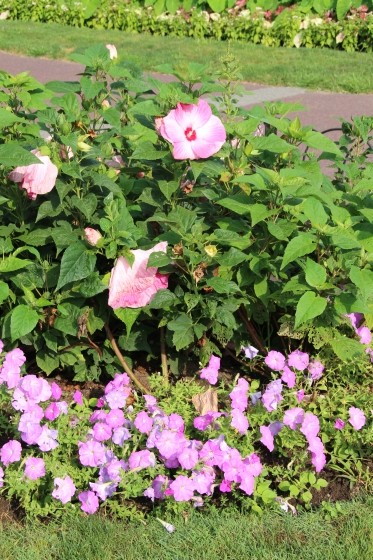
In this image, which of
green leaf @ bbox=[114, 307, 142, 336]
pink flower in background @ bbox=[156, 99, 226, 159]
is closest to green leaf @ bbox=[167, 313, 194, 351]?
green leaf @ bbox=[114, 307, 142, 336]

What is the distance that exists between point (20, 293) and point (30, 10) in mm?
12675

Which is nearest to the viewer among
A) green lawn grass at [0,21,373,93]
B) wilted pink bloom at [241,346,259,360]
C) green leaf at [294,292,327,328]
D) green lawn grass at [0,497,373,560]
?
green lawn grass at [0,497,373,560]

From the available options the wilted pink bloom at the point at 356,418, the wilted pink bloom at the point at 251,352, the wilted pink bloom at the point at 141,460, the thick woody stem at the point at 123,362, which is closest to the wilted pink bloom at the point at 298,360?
the wilted pink bloom at the point at 251,352

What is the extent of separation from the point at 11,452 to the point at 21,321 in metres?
0.47

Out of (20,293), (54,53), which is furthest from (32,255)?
(54,53)

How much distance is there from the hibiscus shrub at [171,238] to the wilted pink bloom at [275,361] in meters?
0.09

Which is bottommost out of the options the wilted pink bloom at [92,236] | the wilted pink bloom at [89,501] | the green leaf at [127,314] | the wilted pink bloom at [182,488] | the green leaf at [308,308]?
the wilted pink bloom at [89,501]

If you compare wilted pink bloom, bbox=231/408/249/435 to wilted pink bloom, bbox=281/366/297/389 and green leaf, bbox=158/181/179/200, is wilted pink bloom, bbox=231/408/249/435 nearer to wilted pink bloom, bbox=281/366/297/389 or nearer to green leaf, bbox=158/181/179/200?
wilted pink bloom, bbox=281/366/297/389

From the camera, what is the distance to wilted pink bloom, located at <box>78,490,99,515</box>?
2596 millimetres

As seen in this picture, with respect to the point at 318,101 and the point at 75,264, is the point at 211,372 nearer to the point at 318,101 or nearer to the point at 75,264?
the point at 75,264

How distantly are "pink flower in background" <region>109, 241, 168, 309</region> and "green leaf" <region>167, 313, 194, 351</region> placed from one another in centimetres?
14

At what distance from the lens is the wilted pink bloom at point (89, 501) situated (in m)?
2.60

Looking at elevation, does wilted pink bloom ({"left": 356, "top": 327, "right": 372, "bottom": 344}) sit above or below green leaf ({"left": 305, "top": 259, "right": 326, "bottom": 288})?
below

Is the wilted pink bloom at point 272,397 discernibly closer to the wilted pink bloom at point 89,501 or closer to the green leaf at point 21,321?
the wilted pink bloom at point 89,501
